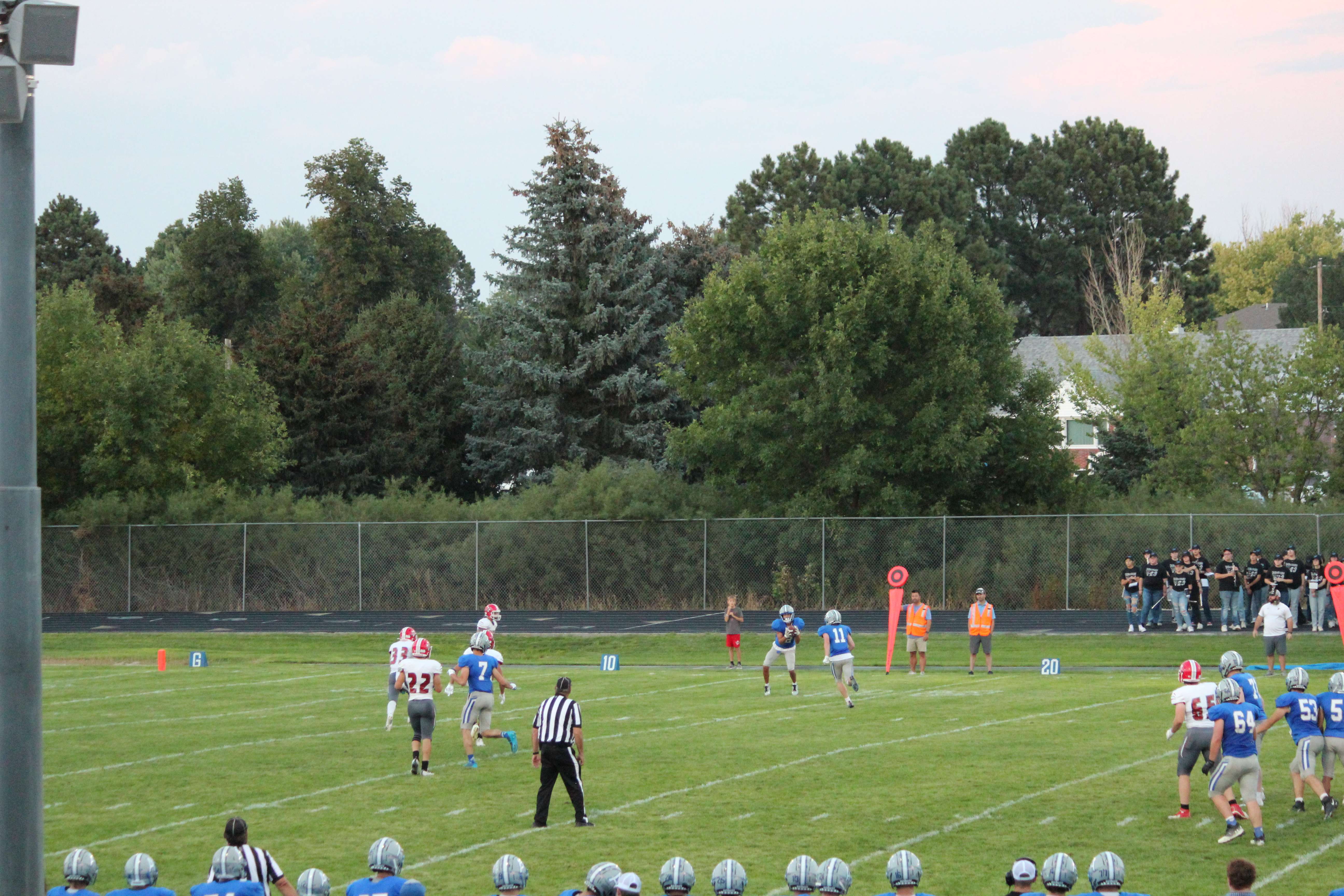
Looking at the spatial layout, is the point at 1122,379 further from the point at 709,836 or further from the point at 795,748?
the point at 709,836

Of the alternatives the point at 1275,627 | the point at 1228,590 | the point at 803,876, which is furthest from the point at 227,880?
the point at 1228,590

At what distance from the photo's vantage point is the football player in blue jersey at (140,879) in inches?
311

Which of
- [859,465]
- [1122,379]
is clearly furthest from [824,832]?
[1122,379]

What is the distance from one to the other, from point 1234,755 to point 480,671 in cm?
865

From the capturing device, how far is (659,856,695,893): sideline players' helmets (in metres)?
7.00

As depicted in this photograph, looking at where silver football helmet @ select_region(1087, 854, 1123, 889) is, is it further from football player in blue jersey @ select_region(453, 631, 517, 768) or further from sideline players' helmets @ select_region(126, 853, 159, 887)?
football player in blue jersey @ select_region(453, 631, 517, 768)

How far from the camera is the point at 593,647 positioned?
33156mm

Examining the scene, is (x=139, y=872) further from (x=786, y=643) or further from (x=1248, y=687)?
(x=786, y=643)

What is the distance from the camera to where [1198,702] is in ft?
45.1

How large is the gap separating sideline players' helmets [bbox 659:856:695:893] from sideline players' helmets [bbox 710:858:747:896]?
153 mm

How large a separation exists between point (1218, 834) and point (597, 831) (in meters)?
5.65

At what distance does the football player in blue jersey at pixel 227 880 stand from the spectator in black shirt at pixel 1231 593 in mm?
27160

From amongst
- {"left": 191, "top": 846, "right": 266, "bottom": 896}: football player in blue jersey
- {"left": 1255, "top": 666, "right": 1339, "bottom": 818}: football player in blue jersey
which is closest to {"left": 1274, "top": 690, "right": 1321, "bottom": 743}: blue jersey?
Result: {"left": 1255, "top": 666, "right": 1339, "bottom": 818}: football player in blue jersey

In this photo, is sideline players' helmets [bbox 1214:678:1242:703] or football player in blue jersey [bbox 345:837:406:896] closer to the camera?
football player in blue jersey [bbox 345:837:406:896]
